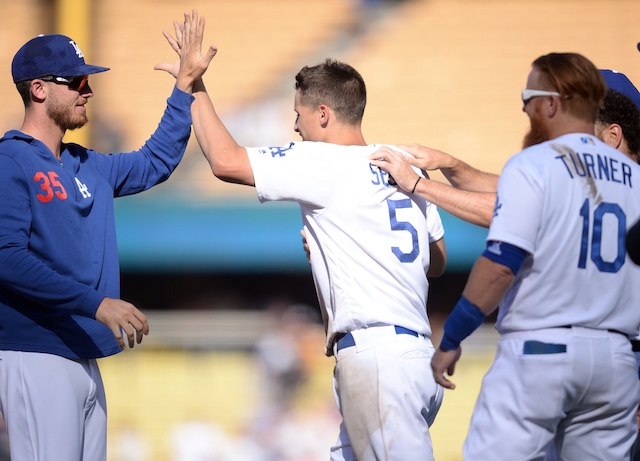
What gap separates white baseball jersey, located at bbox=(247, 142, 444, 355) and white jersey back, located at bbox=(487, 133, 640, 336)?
24.7 inches

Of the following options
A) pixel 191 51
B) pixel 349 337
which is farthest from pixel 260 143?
pixel 349 337

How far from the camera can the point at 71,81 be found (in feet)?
12.7

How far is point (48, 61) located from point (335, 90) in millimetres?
1167

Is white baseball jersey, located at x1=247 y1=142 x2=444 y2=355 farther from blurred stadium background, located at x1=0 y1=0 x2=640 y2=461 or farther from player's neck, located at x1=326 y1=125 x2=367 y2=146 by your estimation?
blurred stadium background, located at x1=0 y1=0 x2=640 y2=461

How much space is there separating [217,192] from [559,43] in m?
3.29

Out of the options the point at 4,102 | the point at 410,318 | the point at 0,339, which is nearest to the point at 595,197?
the point at 410,318

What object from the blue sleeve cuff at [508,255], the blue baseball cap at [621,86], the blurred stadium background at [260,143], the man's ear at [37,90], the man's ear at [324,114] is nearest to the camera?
the blue sleeve cuff at [508,255]

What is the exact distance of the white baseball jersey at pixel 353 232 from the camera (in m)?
3.71

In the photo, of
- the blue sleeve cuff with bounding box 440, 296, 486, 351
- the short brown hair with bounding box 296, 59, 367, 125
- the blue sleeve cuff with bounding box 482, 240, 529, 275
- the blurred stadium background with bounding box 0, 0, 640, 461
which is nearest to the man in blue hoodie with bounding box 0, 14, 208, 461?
the short brown hair with bounding box 296, 59, 367, 125

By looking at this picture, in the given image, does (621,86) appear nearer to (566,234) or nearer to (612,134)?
(612,134)

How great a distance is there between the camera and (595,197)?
10.3 ft

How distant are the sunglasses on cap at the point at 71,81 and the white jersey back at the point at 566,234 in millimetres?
1809

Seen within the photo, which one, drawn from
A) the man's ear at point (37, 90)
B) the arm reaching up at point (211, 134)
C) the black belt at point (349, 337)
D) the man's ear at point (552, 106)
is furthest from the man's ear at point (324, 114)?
the man's ear at point (37, 90)

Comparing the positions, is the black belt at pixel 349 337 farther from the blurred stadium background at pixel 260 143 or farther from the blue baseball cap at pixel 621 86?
the blurred stadium background at pixel 260 143
